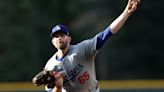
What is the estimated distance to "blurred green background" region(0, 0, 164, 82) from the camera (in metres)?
11.6

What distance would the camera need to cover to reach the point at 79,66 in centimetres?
655

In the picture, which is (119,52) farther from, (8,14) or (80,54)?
(80,54)

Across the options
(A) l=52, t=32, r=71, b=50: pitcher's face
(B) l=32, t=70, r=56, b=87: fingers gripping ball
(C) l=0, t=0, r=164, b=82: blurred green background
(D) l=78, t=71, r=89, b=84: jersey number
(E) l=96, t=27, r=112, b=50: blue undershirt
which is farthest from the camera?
(C) l=0, t=0, r=164, b=82: blurred green background

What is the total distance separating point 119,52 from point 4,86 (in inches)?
73.8

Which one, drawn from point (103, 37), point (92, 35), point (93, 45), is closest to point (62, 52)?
point (93, 45)

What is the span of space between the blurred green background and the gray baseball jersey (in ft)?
16.0

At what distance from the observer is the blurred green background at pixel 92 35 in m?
11.6

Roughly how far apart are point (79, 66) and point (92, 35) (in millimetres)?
5078

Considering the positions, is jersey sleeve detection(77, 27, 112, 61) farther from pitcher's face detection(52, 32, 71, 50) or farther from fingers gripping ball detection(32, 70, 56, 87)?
fingers gripping ball detection(32, 70, 56, 87)

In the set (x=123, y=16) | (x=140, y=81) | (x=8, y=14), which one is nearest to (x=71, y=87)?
(x=123, y=16)

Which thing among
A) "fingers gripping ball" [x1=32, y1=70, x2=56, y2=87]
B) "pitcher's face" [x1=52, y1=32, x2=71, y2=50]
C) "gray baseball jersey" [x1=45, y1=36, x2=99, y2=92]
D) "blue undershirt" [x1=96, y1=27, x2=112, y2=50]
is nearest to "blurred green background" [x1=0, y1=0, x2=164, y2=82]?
"gray baseball jersey" [x1=45, y1=36, x2=99, y2=92]

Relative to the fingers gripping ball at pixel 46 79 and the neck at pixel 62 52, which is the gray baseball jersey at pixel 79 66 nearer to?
the neck at pixel 62 52

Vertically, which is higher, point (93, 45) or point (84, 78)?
point (93, 45)

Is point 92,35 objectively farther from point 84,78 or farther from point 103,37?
point 103,37
